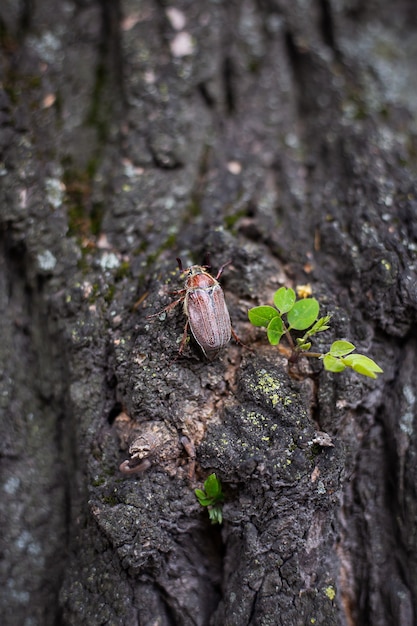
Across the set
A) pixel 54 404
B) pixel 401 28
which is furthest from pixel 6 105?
pixel 401 28

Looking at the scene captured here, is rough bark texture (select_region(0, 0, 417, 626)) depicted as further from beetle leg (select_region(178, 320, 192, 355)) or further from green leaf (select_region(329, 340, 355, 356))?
green leaf (select_region(329, 340, 355, 356))

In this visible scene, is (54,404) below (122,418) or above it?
below

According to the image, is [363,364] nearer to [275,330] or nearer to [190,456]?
[275,330]

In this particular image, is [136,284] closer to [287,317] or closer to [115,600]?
[287,317]

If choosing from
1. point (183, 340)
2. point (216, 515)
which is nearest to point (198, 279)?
point (183, 340)

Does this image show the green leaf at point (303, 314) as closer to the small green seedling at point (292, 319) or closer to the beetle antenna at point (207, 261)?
the small green seedling at point (292, 319)

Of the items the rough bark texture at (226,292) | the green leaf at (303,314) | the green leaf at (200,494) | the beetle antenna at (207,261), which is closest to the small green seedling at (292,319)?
the green leaf at (303,314)

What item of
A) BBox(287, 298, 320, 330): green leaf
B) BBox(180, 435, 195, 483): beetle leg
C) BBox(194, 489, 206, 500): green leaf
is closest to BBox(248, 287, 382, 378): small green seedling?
BBox(287, 298, 320, 330): green leaf
